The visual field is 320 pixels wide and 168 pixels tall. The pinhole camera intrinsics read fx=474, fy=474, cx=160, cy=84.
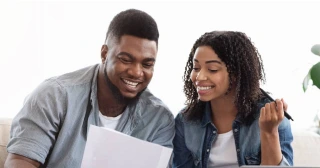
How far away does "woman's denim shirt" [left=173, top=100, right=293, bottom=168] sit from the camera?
5.24 ft

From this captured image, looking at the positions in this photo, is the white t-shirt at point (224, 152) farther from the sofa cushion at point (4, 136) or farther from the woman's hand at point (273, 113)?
the sofa cushion at point (4, 136)

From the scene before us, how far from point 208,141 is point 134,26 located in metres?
0.49

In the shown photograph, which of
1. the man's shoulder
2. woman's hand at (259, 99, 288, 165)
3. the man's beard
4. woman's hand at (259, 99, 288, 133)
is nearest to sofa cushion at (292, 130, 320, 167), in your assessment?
woman's hand at (259, 99, 288, 165)

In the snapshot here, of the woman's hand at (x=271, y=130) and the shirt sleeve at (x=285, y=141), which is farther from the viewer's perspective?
the shirt sleeve at (x=285, y=141)

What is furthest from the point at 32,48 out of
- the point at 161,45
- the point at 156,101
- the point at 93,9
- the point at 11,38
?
the point at 156,101

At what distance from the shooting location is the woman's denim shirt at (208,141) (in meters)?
1.60

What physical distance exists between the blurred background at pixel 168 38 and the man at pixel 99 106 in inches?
39.9

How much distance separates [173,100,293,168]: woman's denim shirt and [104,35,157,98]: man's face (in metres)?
0.27

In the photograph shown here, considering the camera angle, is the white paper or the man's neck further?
the man's neck

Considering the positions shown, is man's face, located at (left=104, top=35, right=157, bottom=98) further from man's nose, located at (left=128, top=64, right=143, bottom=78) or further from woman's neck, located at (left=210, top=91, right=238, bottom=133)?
woman's neck, located at (left=210, top=91, right=238, bottom=133)

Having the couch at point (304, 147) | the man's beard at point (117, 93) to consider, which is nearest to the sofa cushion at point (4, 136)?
the couch at point (304, 147)

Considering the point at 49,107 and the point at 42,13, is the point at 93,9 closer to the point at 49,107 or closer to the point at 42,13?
the point at 42,13

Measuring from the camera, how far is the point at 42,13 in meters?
2.84

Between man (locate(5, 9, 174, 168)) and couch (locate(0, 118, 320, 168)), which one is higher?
man (locate(5, 9, 174, 168))
